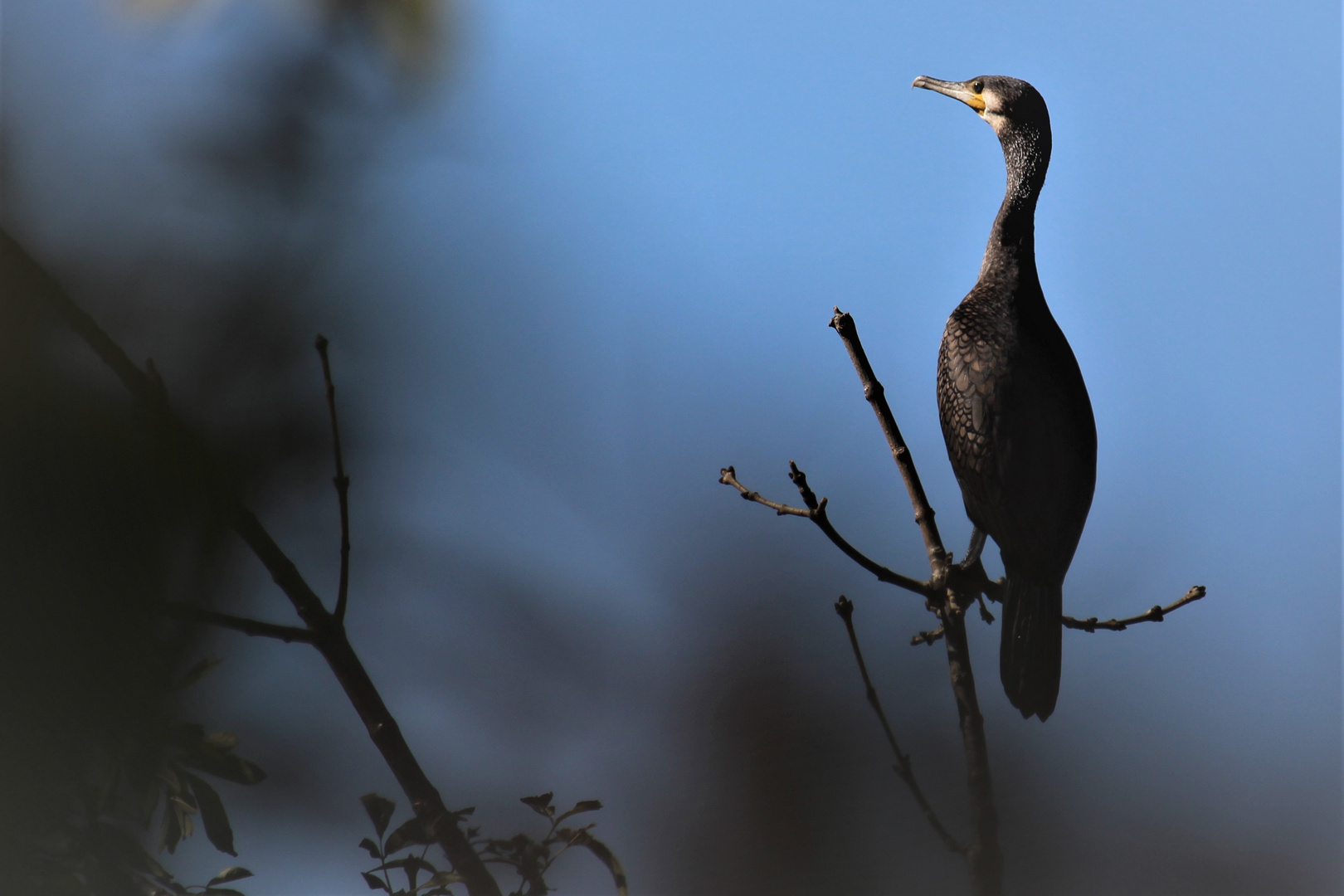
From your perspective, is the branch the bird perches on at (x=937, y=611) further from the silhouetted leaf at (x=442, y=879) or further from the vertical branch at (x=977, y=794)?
the silhouetted leaf at (x=442, y=879)

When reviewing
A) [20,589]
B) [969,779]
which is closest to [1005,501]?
[969,779]

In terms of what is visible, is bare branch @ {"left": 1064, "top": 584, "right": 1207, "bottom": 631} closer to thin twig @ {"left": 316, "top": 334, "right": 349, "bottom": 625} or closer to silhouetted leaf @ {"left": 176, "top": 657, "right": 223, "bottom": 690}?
thin twig @ {"left": 316, "top": 334, "right": 349, "bottom": 625}

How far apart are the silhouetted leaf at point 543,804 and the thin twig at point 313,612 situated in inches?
2.7

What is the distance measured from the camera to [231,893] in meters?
0.83

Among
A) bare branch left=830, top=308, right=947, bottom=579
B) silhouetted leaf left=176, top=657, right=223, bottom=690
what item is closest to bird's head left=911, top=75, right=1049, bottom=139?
bare branch left=830, top=308, right=947, bottom=579

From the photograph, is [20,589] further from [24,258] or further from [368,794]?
[368,794]

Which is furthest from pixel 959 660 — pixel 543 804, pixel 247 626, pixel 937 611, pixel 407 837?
pixel 247 626

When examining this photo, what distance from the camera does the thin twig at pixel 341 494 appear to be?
0.89 meters

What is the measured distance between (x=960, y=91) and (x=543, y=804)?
1.12 metres

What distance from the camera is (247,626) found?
32.1 inches

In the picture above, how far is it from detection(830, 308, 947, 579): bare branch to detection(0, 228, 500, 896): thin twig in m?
0.56

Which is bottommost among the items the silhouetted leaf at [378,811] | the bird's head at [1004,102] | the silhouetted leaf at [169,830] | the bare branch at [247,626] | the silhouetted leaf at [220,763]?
the silhouetted leaf at [378,811]

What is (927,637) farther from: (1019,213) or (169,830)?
(169,830)

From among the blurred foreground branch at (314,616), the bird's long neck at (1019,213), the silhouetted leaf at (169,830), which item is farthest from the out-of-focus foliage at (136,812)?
the bird's long neck at (1019,213)
